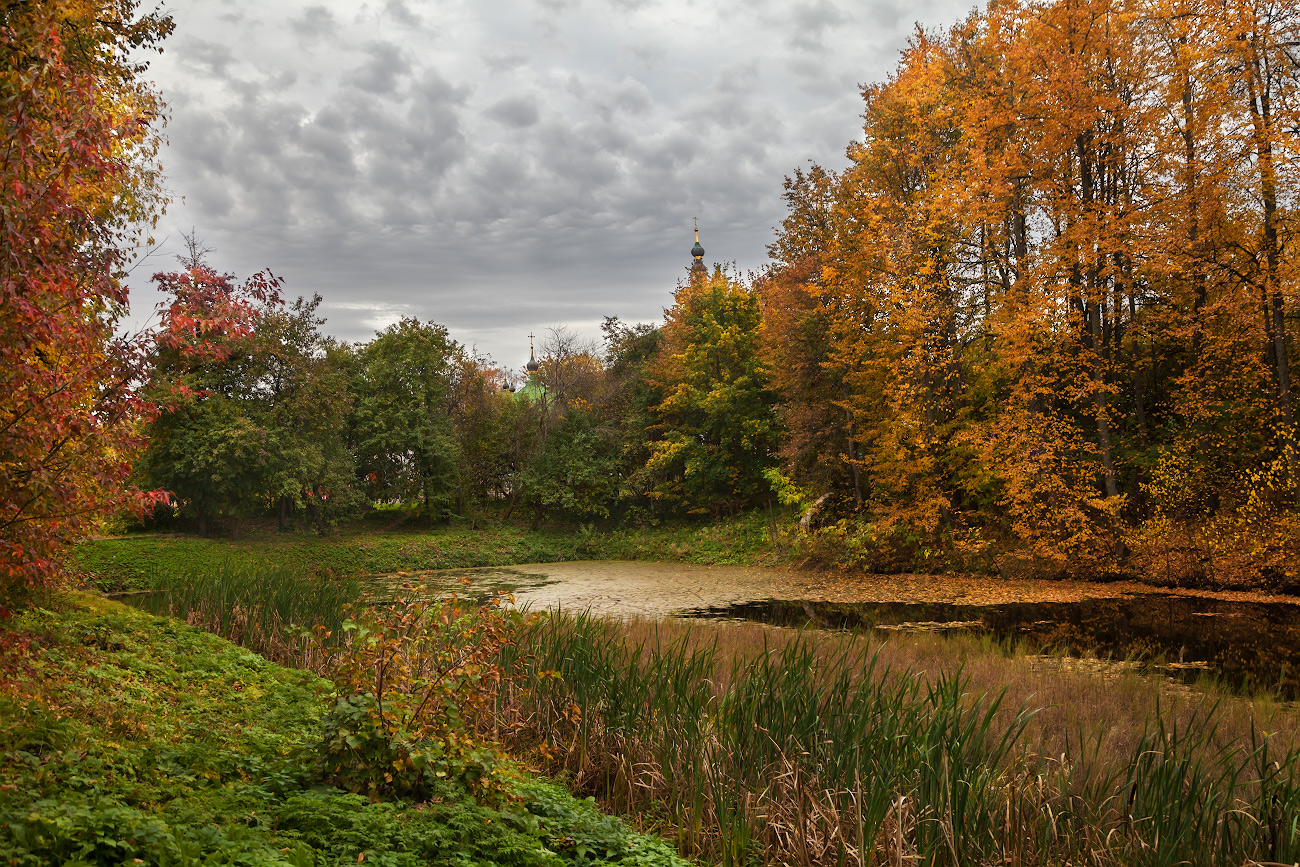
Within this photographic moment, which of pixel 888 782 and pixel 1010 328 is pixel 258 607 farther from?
pixel 1010 328

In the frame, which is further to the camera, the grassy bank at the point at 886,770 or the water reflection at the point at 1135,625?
the water reflection at the point at 1135,625

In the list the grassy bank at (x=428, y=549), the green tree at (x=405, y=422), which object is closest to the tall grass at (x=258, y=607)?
the grassy bank at (x=428, y=549)

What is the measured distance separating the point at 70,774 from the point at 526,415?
26.5m

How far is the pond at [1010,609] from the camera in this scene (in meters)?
8.52

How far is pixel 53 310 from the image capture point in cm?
398

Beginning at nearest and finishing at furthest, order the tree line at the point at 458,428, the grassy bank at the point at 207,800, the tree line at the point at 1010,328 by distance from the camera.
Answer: the grassy bank at the point at 207,800
the tree line at the point at 1010,328
the tree line at the point at 458,428

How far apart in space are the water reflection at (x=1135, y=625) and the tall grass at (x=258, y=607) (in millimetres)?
5767

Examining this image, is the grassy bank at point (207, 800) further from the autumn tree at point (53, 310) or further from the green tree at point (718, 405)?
the green tree at point (718, 405)

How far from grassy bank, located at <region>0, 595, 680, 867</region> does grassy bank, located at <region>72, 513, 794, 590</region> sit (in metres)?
12.8

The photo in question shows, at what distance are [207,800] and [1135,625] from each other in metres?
11.6

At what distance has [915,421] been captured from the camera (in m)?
16.0

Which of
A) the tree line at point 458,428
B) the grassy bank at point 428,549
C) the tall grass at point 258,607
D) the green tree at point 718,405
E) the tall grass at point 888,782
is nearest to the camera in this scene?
the tall grass at point 888,782

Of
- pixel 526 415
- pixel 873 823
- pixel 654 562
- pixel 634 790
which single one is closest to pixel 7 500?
pixel 634 790

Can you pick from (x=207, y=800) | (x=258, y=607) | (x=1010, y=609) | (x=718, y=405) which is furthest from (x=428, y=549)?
(x=207, y=800)
